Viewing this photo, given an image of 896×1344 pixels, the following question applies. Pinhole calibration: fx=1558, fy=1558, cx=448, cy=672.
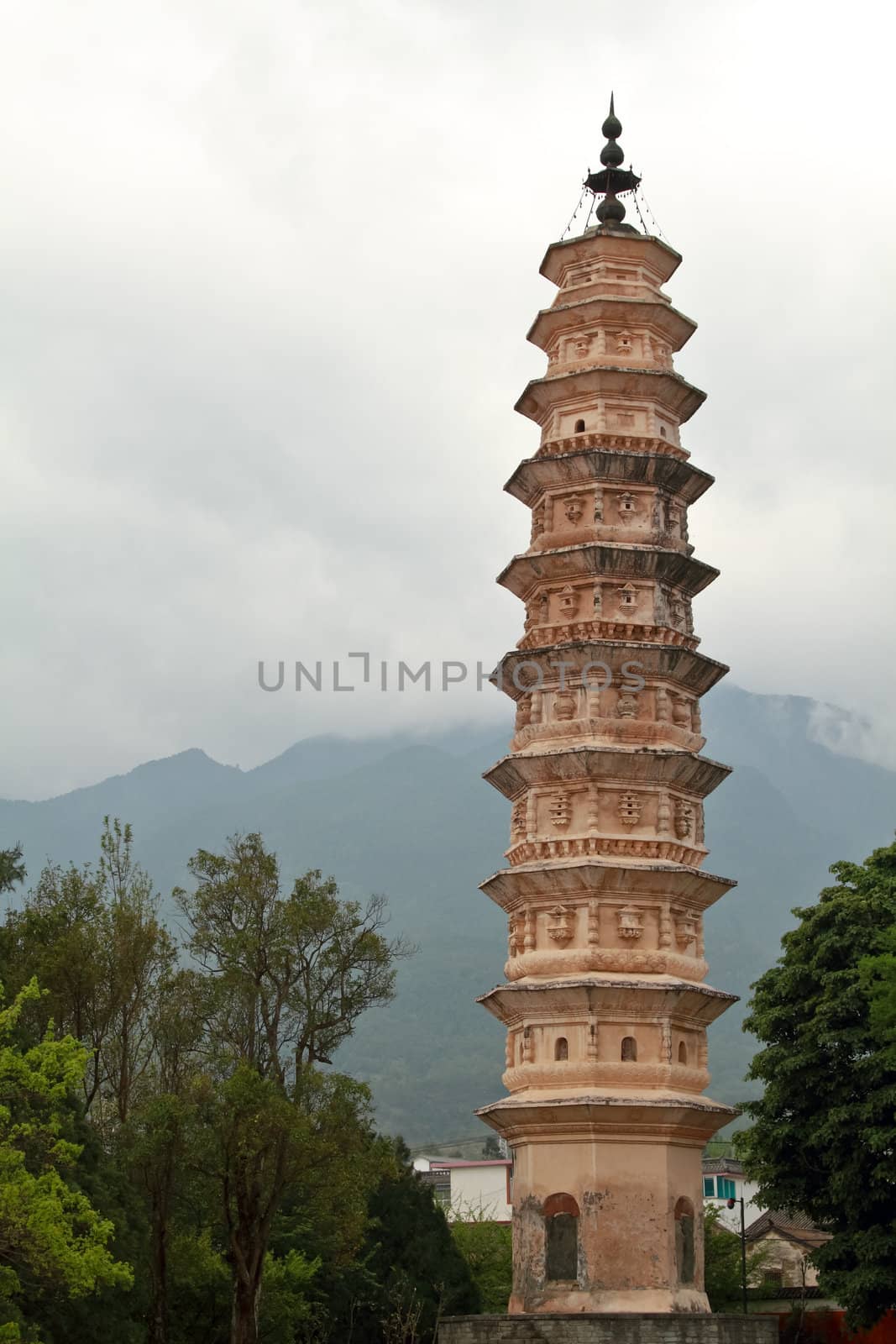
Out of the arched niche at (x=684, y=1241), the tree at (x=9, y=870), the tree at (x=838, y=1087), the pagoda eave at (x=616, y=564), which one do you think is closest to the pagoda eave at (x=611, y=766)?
the pagoda eave at (x=616, y=564)

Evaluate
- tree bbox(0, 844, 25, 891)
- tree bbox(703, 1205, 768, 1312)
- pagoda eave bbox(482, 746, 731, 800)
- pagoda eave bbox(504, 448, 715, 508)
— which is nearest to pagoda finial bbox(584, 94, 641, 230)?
pagoda eave bbox(504, 448, 715, 508)

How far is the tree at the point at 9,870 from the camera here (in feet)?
101

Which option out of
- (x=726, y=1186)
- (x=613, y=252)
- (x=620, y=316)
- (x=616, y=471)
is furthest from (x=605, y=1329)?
(x=726, y=1186)

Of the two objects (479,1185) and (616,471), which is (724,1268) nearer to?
(616,471)

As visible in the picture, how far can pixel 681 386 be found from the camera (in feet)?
103

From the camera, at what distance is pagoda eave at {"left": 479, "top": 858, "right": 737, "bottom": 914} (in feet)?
89.4

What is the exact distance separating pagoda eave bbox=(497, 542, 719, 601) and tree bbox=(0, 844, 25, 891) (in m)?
11.6

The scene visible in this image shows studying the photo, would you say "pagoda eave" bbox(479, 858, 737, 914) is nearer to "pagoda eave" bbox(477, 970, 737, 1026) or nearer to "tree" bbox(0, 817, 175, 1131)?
"pagoda eave" bbox(477, 970, 737, 1026)

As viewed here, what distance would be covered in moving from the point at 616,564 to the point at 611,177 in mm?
9615

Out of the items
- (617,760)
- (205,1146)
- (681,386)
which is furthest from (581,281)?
(205,1146)

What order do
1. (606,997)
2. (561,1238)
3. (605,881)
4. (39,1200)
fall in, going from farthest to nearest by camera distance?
(605,881), (606,997), (561,1238), (39,1200)

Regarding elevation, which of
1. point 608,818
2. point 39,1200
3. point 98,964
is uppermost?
point 608,818

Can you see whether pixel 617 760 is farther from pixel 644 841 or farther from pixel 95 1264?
pixel 95 1264

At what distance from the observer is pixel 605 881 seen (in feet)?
89.6
